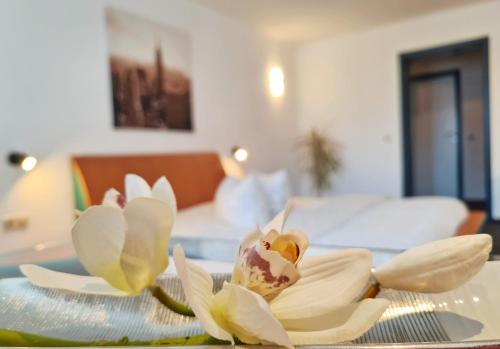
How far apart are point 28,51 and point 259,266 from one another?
2685 millimetres

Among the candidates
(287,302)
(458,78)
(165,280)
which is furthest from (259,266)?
(458,78)

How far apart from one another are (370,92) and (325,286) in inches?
195

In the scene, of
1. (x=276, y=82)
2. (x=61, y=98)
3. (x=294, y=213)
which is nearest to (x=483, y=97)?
(x=276, y=82)

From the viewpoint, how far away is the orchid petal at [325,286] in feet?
1.15

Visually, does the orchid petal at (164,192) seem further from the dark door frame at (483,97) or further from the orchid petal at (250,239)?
the dark door frame at (483,97)

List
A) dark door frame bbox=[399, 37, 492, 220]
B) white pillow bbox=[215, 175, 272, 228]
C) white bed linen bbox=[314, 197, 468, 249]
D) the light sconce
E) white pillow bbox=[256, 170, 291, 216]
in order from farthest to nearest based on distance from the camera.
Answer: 1. the light sconce
2. dark door frame bbox=[399, 37, 492, 220]
3. white pillow bbox=[256, 170, 291, 216]
4. white pillow bbox=[215, 175, 272, 228]
5. white bed linen bbox=[314, 197, 468, 249]

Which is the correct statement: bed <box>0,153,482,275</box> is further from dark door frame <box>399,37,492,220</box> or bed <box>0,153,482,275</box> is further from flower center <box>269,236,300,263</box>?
dark door frame <box>399,37,492,220</box>

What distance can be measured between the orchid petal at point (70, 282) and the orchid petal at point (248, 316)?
0.11 m

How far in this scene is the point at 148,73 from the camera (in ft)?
10.7

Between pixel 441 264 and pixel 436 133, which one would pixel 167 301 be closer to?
pixel 441 264

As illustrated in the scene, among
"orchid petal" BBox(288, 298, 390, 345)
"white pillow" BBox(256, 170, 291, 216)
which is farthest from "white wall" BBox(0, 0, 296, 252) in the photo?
"orchid petal" BBox(288, 298, 390, 345)

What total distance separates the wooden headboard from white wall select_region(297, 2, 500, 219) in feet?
6.82

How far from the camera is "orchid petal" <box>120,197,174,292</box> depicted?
0.35 m

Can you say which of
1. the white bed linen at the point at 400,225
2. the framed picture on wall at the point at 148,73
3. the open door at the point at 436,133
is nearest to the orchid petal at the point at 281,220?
the white bed linen at the point at 400,225
